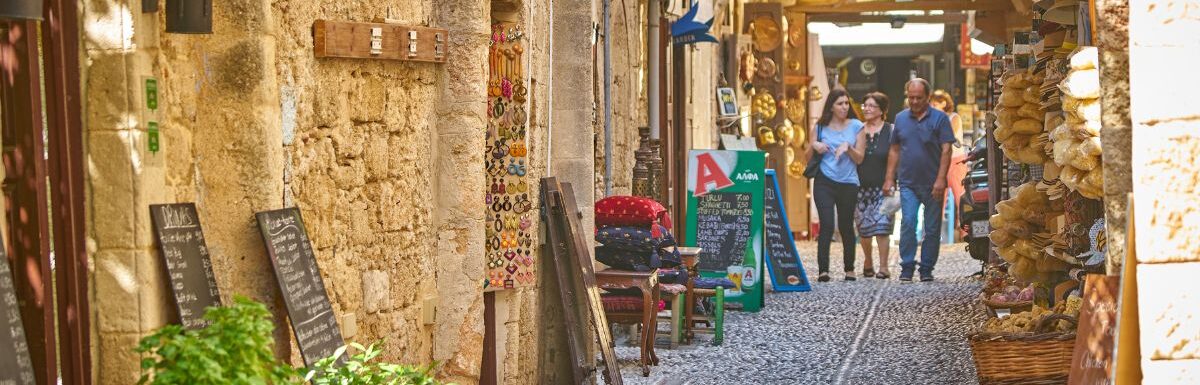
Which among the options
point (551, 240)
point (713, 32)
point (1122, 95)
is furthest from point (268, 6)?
point (713, 32)

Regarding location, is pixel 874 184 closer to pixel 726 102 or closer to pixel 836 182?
pixel 836 182

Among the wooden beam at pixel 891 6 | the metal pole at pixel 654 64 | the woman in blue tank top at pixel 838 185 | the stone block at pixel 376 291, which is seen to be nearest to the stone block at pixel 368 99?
the stone block at pixel 376 291

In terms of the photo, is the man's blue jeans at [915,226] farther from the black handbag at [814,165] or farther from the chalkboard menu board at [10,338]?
the chalkboard menu board at [10,338]

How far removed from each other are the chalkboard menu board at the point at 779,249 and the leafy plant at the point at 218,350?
974cm

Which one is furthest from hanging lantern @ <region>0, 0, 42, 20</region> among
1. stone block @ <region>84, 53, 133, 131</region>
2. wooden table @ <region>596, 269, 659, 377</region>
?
wooden table @ <region>596, 269, 659, 377</region>

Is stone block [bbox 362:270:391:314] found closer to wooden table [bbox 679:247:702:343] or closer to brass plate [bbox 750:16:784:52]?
wooden table [bbox 679:247:702:343]

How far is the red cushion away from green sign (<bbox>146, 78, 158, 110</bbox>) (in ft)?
16.6

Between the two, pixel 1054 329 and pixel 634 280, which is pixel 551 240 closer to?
pixel 634 280

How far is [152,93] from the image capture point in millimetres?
4562

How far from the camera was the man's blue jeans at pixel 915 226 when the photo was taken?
14086mm

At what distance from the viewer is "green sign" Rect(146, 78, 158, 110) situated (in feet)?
14.9

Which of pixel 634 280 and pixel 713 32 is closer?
pixel 634 280

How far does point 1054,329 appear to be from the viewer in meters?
7.04

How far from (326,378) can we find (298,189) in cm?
80
